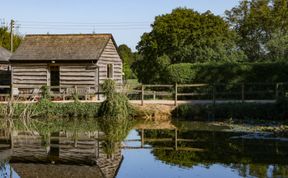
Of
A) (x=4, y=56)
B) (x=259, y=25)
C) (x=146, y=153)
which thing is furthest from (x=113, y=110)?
(x=259, y=25)

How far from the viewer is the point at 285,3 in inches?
1721

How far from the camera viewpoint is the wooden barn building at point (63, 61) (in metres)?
32.5

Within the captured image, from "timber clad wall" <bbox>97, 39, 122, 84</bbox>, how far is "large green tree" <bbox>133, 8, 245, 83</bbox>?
11.4ft

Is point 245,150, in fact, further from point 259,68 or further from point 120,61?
point 120,61

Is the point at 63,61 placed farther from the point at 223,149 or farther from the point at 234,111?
the point at 223,149

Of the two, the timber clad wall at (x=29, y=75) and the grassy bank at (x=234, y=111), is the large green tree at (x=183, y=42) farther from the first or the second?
the grassy bank at (x=234, y=111)

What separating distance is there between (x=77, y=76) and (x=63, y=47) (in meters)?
2.15

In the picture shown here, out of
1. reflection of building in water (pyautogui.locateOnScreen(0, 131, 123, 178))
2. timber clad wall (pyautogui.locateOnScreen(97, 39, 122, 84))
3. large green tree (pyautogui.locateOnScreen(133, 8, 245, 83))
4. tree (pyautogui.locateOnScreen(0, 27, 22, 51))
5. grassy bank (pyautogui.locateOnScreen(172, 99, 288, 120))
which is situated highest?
tree (pyautogui.locateOnScreen(0, 27, 22, 51))

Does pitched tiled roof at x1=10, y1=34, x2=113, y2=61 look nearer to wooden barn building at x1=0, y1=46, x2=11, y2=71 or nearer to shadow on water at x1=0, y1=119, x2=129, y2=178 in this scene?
wooden barn building at x1=0, y1=46, x2=11, y2=71

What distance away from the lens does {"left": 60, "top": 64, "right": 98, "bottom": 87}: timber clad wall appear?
3247 centimetres

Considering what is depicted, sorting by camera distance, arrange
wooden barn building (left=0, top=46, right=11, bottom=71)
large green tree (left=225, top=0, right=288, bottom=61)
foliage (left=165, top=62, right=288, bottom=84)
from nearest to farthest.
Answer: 1. foliage (left=165, top=62, right=288, bottom=84)
2. wooden barn building (left=0, top=46, right=11, bottom=71)
3. large green tree (left=225, top=0, right=288, bottom=61)

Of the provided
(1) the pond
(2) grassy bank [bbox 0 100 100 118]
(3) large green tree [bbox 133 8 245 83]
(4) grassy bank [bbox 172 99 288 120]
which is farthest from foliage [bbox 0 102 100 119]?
(3) large green tree [bbox 133 8 245 83]

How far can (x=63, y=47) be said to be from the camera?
33.2 metres

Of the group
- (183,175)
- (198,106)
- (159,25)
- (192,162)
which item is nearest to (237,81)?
(198,106)
